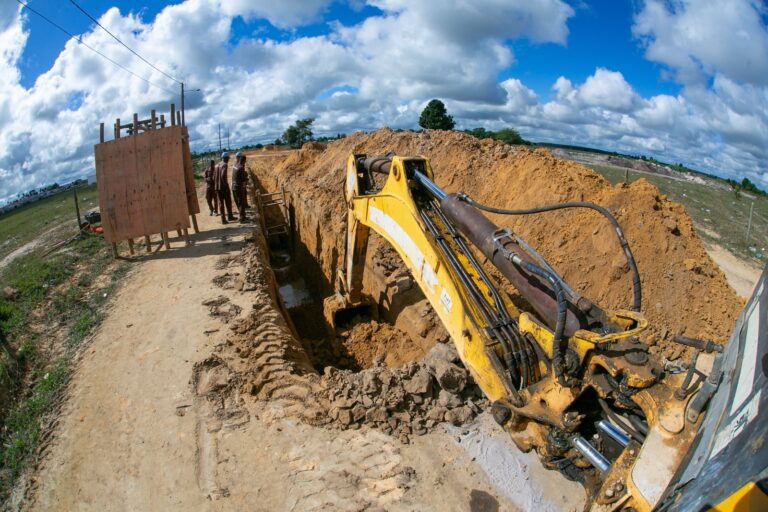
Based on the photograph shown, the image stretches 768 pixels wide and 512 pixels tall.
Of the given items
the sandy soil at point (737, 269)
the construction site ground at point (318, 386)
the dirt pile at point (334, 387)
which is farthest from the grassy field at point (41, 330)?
the sandy soil at point (737, 269)

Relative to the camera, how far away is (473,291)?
413cm

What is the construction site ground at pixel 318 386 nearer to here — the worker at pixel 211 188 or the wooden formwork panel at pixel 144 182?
the wooden formwork panel at pixel 144 182

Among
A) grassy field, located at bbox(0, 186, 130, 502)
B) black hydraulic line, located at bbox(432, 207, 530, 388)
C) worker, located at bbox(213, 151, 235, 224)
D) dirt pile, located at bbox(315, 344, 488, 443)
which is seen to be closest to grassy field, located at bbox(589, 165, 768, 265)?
dirt pile, located at bbox(315, 344, 488, 443)

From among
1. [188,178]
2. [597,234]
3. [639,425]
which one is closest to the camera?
[639,425]

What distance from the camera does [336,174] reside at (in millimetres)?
16531

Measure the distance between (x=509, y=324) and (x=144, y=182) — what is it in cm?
994

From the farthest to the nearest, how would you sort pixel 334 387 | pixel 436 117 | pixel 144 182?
pixel 436 117, pixel 144 182, pixel 334 387

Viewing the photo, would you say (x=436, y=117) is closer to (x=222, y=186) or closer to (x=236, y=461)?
(x=222, y=186)

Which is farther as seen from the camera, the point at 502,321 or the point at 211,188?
the point at 211,188

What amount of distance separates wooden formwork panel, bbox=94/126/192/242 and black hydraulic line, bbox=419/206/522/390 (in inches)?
314

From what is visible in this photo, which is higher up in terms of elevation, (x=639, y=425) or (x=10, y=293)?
(x=639, y=425)

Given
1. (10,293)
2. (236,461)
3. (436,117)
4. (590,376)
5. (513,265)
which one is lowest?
(236,461)

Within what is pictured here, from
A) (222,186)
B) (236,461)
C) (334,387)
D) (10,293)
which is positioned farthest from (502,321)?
(222,186)

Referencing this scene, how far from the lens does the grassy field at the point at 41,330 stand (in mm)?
5168
